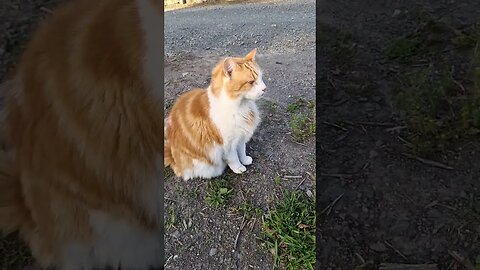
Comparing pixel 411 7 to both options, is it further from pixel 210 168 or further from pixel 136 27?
pixel 136 27

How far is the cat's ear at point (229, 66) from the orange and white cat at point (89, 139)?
208 mm

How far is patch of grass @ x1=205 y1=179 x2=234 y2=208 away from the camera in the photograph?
104 centimetres

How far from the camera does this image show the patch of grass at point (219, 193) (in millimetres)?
1045

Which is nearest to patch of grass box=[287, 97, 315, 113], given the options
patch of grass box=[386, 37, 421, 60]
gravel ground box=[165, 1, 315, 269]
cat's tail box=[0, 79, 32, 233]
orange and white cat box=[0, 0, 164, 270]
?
gravel ground box=[165, 1, 315, 269]

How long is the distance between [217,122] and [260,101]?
0.11 meters

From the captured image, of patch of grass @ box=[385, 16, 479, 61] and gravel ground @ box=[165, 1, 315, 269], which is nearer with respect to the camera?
gravel ground @ box=[165, 1, 315, 269]

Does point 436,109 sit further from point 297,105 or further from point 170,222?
point 170,222

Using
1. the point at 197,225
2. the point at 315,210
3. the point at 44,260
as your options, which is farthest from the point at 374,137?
the point at 44,260

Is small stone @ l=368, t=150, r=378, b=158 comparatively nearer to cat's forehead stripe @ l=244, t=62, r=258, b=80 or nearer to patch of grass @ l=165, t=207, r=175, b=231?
cat's forehead stripe @ l=244, t=62, r=258, b=80

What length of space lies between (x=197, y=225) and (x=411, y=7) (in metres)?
0.97

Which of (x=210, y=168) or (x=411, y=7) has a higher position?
(x=411, y=7)

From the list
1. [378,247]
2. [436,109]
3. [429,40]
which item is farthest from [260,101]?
[429,40]

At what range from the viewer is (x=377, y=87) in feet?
4.31

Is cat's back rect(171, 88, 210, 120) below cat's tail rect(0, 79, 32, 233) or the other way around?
the other way around
